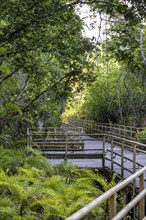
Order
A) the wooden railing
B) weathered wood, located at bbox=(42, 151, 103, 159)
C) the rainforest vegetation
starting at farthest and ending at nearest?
the wooden railing < weathered wood, located at bbox=(42, 151, 103, 159) < the rainforest vegetation

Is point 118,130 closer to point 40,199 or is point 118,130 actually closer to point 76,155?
point 76,155

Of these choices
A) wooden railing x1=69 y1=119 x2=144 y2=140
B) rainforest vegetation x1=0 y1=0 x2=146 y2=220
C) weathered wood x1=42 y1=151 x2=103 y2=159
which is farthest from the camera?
wooden railing x1=69 y1=119 x2=144 y2=140

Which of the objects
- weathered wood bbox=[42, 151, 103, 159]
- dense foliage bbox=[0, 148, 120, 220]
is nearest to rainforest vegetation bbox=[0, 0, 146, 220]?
dense foliage bbox=[0, 148, 120, 220]

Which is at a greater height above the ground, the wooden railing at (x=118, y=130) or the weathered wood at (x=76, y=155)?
the wooden railing at (x=118, y=130)

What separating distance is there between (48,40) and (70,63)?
2.08 m

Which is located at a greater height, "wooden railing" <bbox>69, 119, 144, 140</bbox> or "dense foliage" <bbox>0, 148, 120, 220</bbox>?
"wooden railing" <bbox>69, 119, 144, 140</bbox>

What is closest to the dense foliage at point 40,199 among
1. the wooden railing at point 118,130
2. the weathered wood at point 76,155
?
the weathered wood at point 76,155

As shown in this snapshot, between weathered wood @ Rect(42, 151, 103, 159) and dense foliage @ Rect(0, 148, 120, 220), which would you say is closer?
dense foliage @ Rect(0, 148, 120, 220)

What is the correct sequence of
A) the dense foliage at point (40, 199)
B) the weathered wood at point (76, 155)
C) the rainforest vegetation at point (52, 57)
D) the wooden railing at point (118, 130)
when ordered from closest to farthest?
1. the dense foliage at point (40, 199)
2. the rainforest vegetation at point (52, 57)
3. the weathered wood at point (76, 155)
4. the wooden railing at point (118, 130)

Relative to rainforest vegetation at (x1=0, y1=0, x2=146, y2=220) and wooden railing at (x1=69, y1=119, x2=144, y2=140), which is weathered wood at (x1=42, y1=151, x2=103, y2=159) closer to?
rainforest vegetation at (x1=0, y1=0, x2=146, y2=220)

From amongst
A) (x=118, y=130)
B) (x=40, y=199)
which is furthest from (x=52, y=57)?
(x=118, y=130)

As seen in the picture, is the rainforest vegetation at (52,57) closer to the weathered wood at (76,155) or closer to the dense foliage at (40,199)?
the dense foliage at (40,199)

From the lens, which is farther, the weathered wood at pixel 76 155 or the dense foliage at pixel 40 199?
the weathered wood at pixel 76 155

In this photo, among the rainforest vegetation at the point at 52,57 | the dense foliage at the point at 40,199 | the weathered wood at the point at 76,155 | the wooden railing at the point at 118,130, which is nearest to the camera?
the dense foliage at the point at 40,199
